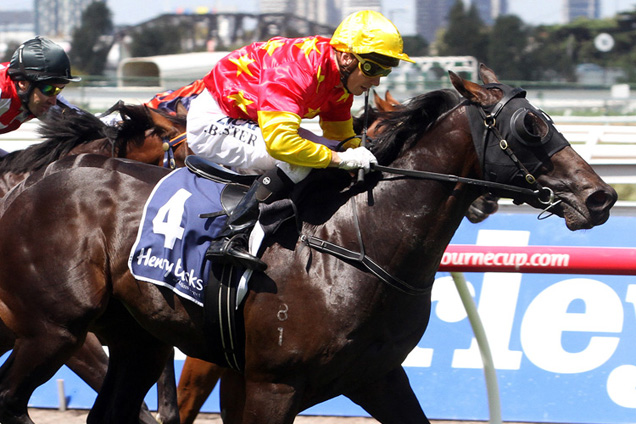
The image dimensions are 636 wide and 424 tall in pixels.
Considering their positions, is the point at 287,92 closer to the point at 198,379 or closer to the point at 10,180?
the point at 198,379

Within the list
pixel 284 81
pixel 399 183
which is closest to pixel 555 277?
pixel 399 183

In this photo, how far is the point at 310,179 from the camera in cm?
302

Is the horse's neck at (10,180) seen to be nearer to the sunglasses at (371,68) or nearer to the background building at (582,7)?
the sunglasses at (371,68)

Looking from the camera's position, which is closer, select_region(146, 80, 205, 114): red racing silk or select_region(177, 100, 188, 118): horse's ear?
select_region(177, 100, 188, 118): horse's ear

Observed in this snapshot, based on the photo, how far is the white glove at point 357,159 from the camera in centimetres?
288

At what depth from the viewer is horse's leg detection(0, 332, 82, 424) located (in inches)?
128

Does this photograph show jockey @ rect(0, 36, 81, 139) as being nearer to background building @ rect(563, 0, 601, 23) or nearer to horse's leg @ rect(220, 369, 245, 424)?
horse's leg @ rect(220, 369, 245, 424)

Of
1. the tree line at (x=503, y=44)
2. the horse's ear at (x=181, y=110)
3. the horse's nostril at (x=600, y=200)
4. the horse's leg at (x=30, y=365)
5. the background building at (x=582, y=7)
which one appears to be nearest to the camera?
the horse's nostril at (x=600, y=200)

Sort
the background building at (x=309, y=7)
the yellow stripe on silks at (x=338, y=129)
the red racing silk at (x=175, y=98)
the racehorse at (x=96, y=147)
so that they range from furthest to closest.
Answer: the background building at (x=309, y=7)
the red racing silk at (x=175, y=98)
the racehorse at (x=96, y=147)
the yellow stripe on silks at (x=338, y=129)

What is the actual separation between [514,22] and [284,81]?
47.4 metres

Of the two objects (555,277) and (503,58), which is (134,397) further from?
(503,58)

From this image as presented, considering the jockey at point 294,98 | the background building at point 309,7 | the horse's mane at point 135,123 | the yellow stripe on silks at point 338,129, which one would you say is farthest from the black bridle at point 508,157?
the background building at point 309,7

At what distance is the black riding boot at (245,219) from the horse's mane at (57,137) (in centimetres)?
153

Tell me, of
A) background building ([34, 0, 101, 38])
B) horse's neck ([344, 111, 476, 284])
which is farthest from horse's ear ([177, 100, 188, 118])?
background building ([34, 0, 101, 38])
